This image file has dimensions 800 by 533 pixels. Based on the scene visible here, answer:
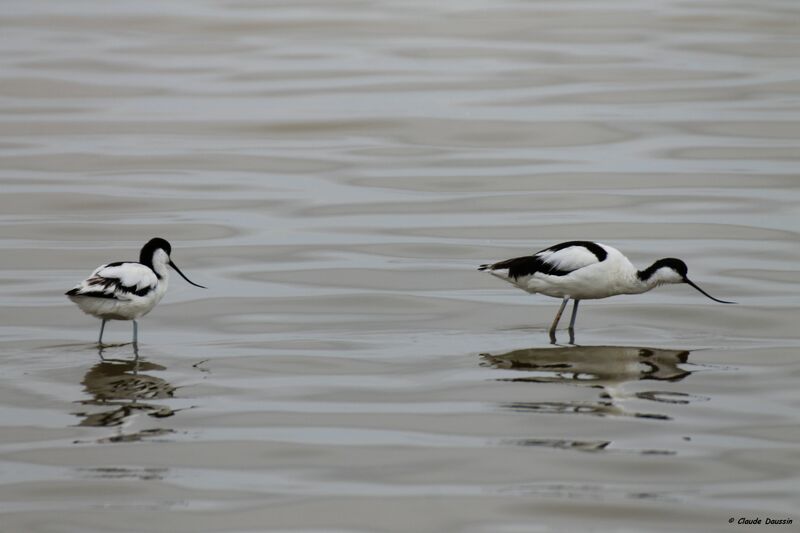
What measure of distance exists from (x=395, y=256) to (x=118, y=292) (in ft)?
17.0

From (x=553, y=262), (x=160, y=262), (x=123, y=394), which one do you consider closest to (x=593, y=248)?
(x=553, y=262)

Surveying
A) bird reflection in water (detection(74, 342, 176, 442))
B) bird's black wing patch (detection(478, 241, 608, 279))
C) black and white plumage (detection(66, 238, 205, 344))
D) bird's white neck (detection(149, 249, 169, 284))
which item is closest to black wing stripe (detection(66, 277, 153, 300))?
black and white plumage (detection(66, 238, 205, 344))

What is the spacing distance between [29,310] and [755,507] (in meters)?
7.90

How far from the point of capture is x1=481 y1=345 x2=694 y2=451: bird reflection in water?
35.8ft

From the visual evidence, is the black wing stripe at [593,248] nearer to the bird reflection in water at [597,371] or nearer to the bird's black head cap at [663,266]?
the bird's black head cap at [663,266]

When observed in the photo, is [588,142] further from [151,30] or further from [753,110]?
[151,30]

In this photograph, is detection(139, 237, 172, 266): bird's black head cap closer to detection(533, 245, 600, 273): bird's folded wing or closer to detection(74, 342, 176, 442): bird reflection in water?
detection(74, 342, 176, 442): bird reflection in water

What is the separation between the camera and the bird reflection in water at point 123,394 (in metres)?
10.6

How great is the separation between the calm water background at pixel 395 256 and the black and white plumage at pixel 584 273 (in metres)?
0.44

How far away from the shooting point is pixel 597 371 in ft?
39.8

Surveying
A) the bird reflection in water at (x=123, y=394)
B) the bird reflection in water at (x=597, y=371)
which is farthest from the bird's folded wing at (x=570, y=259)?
the bird reflection in water at (x=123, y=394)

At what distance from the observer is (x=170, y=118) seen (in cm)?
2452

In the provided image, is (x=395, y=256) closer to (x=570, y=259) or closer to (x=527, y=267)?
(x=527, y=267)

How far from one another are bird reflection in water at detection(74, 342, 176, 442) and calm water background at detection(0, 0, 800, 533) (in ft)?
0.13
